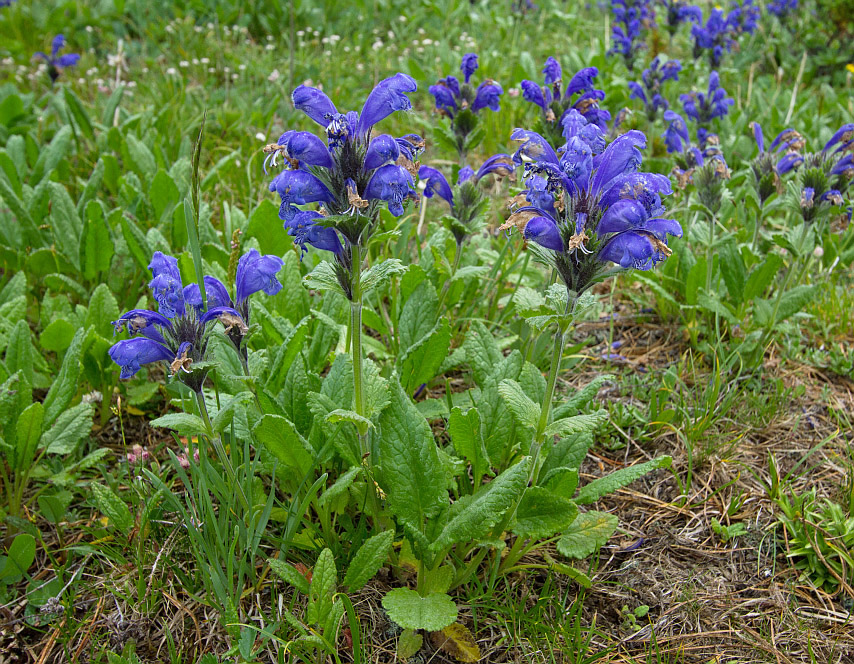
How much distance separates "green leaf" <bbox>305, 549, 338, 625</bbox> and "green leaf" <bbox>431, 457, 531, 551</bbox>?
0.32m

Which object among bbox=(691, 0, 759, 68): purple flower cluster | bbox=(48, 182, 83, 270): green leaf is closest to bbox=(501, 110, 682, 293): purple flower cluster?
bbox=(48, 182, 83, 270): green leaf

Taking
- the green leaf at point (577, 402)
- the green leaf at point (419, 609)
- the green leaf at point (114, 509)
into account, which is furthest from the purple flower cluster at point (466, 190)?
the green leaf at point (114, 509)

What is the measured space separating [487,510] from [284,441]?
2.27 ft

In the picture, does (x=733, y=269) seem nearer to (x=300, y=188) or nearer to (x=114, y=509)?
(x=300, y=188)

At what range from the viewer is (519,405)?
2.13 meters

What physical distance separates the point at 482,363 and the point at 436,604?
0.98 metres

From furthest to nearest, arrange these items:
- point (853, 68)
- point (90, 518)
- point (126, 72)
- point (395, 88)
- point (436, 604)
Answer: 1. point (853, 68)
2. point (126, 72)
3. point (90, 518)
4. point (436, 604)
5. point (395, 88)

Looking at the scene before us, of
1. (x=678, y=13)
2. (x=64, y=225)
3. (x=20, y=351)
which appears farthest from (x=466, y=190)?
(x=678, y=13)

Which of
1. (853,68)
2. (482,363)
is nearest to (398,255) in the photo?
(482,363)

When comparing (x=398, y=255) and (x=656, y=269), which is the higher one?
(x=398, y=255)

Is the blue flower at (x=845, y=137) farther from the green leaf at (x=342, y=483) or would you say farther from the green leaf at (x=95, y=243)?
the green leaf at (x=95, y=243)

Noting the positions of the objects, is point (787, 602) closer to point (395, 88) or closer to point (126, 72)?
point (395, 88)

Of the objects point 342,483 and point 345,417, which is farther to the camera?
point 342,483

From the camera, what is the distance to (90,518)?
2611 millimetres
